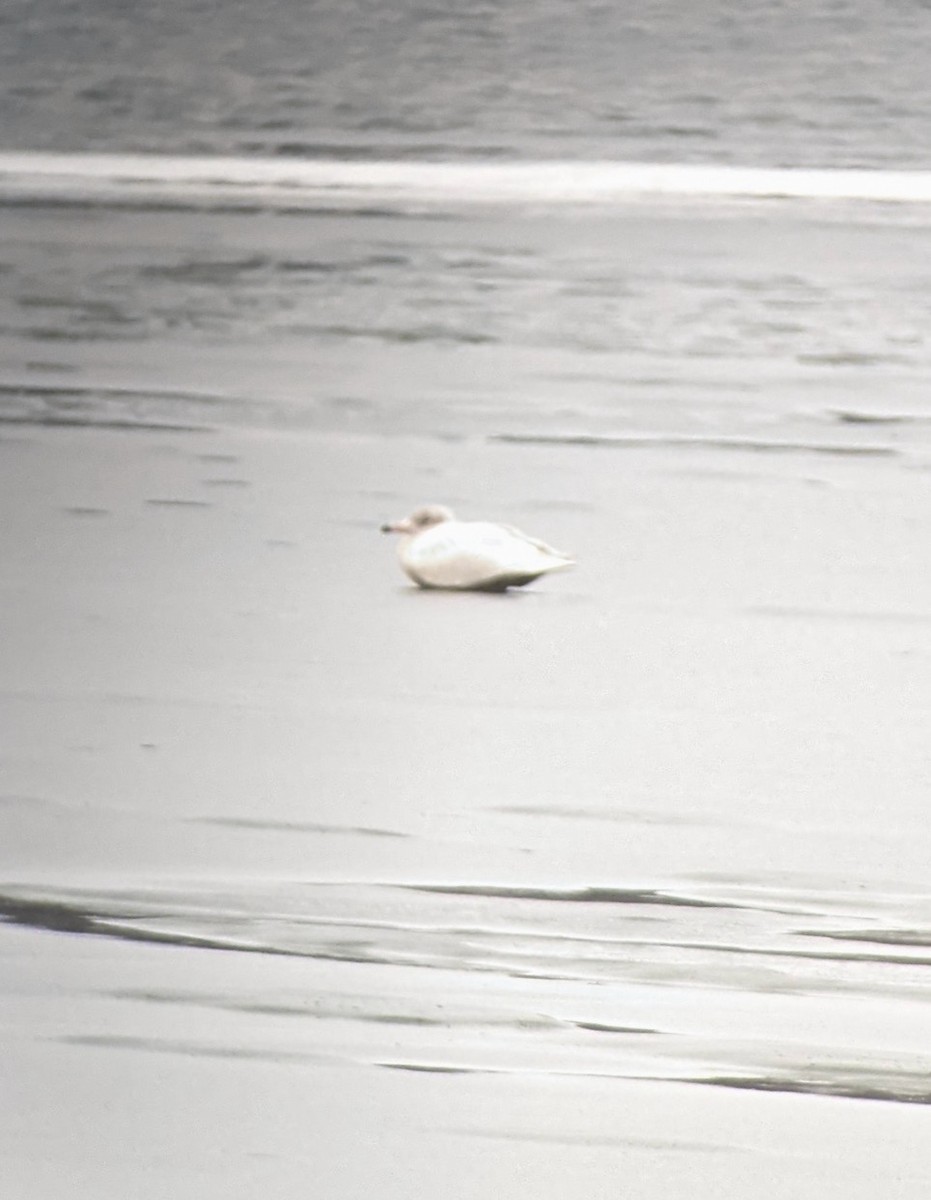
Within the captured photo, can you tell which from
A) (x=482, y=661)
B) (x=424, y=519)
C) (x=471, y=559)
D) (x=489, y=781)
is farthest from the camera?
(x=424, y=519)

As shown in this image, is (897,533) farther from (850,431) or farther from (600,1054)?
(600,1054)

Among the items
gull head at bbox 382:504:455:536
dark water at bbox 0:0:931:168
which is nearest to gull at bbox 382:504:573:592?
gull head at bbox 382:504:455:536

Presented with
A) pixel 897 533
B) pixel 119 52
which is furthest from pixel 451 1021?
pixel 119 52

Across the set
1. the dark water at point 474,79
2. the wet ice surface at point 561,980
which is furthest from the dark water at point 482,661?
the dark water at point 474,79

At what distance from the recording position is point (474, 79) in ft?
41.9

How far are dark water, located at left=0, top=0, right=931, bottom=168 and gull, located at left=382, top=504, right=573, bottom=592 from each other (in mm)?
8840

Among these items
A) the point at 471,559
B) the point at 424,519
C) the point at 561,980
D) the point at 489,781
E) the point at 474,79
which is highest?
the point at 474,79

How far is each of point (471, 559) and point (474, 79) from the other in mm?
9829

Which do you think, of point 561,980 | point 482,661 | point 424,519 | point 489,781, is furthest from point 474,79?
point 561,980

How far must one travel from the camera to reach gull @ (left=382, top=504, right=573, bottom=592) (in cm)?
331

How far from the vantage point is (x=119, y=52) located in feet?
44.3

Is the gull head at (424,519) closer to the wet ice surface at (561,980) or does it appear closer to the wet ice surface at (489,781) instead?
the wet ice surface at (489,781)

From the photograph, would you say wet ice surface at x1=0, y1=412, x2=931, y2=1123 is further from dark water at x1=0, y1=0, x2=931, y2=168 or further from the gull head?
dark water at x1=0, y1=0, x2=931, y2=168

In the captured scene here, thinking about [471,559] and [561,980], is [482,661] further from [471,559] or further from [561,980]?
[561,980]
